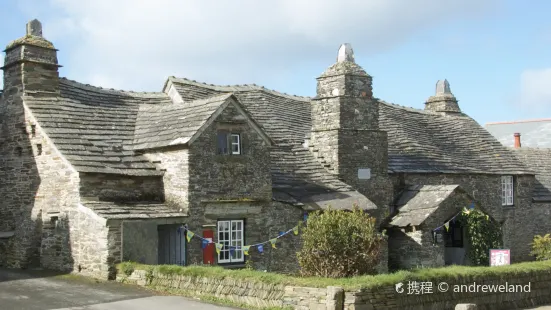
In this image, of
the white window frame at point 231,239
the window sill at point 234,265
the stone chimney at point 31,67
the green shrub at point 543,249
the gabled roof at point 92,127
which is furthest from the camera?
the green shrub at point 543,249

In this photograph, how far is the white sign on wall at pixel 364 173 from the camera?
91.6ft

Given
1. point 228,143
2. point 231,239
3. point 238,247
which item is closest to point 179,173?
point 228,143

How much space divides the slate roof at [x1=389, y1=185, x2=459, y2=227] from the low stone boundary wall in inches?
279

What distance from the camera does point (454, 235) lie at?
29.7m

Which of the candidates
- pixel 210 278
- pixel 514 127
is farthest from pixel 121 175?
pixel 514 127

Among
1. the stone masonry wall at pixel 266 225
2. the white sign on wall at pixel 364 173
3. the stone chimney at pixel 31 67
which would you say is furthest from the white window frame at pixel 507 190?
the stone chimney at pixel 31 67

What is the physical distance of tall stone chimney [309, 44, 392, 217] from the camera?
1094 inches

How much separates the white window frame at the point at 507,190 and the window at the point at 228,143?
1703 centimetres

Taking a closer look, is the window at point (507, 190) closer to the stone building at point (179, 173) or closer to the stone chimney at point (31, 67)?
the stone building at point (179, 173)

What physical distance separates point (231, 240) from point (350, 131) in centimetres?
784

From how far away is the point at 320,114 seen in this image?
Result: 28.8 meters

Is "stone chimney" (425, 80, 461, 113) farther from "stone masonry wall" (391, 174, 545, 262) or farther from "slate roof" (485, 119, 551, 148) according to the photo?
"slate roof" (485, 119, 551, 148)

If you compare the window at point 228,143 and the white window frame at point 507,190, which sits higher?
the window at point 228,143

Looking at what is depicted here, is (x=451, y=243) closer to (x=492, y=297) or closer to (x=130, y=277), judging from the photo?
(x=492, y=297)
